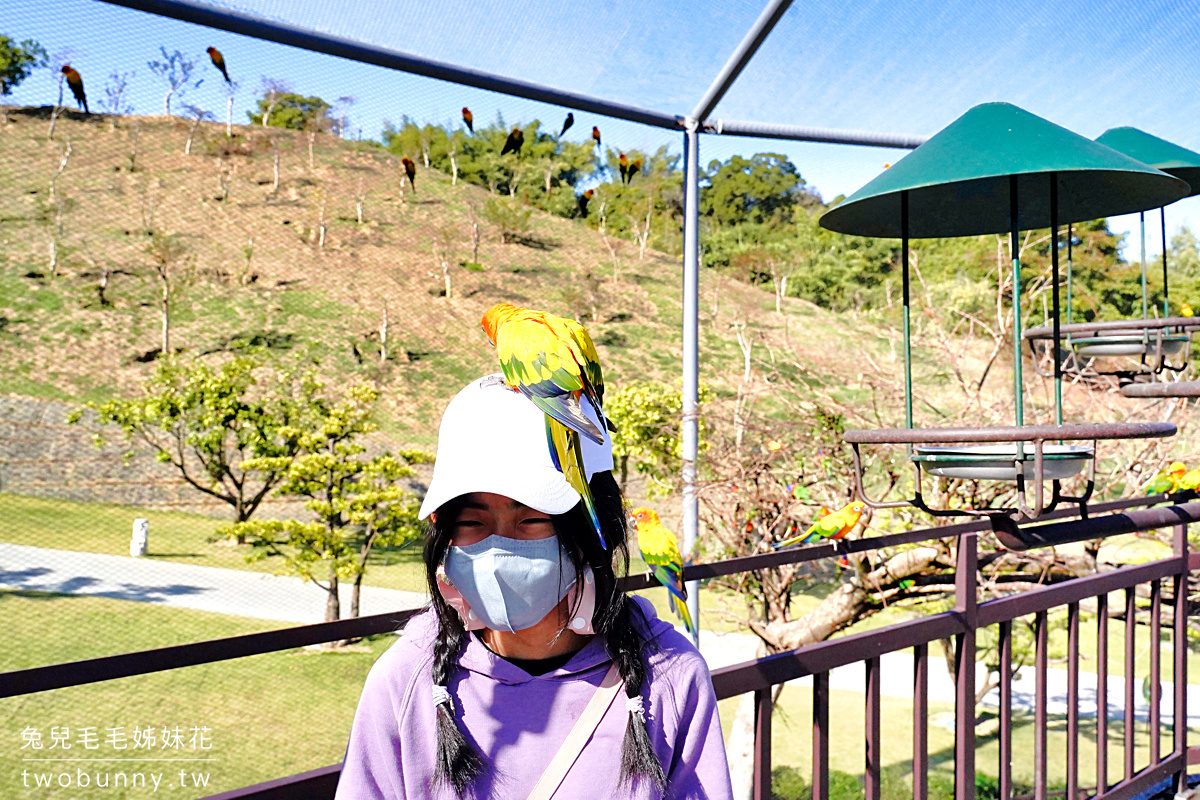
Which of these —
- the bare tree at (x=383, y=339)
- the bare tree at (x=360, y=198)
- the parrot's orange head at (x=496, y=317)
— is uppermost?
the bare tree at (x=360, y=198)

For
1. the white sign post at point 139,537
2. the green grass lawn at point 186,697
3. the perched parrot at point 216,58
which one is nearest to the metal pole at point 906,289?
the perched parrot at point 216,58

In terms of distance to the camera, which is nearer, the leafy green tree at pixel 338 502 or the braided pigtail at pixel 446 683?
the braided pigtail at pixel 446 683

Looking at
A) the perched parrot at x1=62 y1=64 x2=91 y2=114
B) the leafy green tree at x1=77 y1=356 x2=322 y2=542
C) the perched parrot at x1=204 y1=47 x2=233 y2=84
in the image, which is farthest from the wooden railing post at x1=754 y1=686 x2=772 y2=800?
the leafy green tree at x1=77 y1=356 x2=322 y2=542

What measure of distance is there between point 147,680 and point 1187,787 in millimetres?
5083

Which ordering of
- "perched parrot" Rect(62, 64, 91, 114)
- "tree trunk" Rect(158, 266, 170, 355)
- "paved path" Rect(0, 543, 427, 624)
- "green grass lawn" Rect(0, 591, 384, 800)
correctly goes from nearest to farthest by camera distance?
1. "green grass lawn" Rect(0, 591, 384, 800)
2. "perched parrot" Rect(62, 64, 91, 114)
3. "paved path" Rect(0, 543, 427, 624)
4. "tree trunk" Rect(158, 266, 170, 355)

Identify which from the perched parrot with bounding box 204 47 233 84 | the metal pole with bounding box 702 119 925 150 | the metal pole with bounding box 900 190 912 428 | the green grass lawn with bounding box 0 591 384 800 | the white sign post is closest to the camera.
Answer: the metal pole with bounding box 900 190 912 428

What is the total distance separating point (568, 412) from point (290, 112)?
11.3 meters

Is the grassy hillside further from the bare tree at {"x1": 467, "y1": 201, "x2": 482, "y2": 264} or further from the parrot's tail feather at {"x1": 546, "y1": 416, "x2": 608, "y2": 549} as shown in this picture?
the parrot's tail feather at {"x1": 546, "y1": 416, "x2": 608, "y2": 549}

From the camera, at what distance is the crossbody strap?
0.67 meters

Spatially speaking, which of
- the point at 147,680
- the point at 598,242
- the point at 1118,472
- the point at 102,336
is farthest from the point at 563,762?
the point at 598,242

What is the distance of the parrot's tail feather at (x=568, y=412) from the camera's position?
685 mm

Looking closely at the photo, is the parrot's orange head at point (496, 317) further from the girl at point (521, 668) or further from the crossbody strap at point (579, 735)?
the crossbody strap at point (579, 735)

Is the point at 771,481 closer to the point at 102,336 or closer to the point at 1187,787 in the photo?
the point at 1187,787

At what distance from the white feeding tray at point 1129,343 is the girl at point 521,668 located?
4.92 ft
